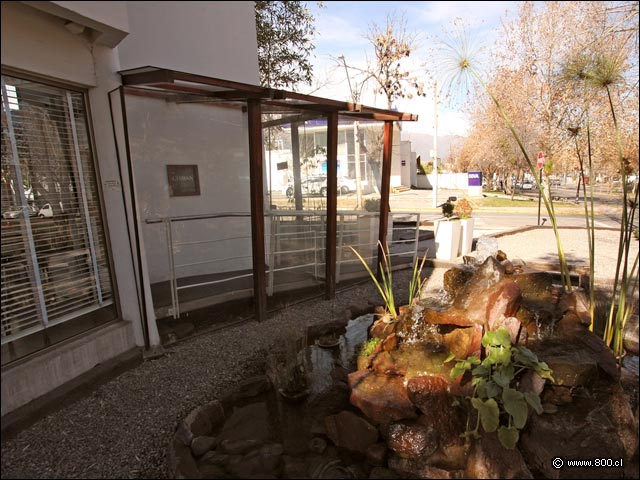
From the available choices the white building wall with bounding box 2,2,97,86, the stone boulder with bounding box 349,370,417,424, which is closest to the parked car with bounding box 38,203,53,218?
the white building wall with bounding box 2,2,97,86

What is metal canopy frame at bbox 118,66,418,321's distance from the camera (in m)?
3.51

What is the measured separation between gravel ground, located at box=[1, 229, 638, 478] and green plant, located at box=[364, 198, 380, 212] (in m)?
1.87

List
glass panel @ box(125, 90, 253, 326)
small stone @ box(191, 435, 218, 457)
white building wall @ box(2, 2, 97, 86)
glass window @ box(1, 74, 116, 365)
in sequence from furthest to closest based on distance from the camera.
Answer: glass panel @ box(125, 90, 253, 326)
glass window @ box(1, 74, 116, 365)
white building wall @ box(2, 2, 97, 86)
small stone @ box(191, 435, 218, 457)

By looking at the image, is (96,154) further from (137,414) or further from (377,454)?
(377,454)

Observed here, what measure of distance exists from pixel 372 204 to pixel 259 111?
2.39 meters

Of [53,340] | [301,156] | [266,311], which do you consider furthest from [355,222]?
[53,340]

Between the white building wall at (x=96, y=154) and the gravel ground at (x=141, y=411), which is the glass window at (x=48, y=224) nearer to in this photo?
the white building wall at (x=96, y=154)

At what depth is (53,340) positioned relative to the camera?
3168 mm

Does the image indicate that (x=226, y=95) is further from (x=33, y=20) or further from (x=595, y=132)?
(x=595, y=132)

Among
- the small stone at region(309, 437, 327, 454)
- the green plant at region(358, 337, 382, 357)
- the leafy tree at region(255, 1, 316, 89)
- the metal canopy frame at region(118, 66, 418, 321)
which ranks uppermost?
the leafy tree at region(255, 1, 316, 89)

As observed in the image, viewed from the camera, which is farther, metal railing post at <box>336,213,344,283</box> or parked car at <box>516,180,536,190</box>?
parked car at <box>516,180,536,190</box>

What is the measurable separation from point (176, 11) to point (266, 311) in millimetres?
3124

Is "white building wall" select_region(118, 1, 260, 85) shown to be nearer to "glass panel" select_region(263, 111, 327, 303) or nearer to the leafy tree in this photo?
"glass panel" select_region(263, 111, 327, 303)

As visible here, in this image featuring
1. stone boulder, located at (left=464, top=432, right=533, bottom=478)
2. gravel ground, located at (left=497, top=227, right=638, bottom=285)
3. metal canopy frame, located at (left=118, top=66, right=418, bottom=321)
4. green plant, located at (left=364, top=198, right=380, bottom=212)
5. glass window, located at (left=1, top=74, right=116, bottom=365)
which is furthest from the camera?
gravel ground, located at (left=497, top=227, right=638, bottom=285)
